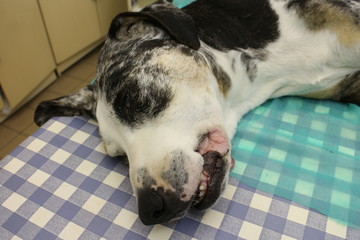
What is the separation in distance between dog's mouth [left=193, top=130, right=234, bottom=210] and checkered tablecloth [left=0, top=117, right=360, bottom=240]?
12 centimetres

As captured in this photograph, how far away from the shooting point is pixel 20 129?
12.9 feet

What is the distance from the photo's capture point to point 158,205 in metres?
1.40

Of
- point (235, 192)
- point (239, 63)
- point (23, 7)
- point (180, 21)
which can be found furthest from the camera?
point (23, 7)

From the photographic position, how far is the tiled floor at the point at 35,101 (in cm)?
381

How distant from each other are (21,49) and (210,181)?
3246 millimetres

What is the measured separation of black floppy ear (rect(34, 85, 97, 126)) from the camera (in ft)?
7.07

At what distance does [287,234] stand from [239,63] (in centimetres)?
95

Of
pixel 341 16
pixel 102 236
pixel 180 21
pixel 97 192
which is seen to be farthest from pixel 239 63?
pixel 102 236

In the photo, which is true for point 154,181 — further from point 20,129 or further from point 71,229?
point 20,129

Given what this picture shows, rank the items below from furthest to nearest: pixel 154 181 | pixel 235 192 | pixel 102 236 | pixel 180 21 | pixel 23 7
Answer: pixel 23 7, pixel 180 21, pixel 235 192, pixel 102 236, pixel 154 181

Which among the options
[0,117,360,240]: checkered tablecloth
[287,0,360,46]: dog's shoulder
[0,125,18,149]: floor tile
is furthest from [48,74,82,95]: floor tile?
[287,0,360,46]: dog's shoulder

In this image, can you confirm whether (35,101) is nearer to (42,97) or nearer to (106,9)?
(42,97)

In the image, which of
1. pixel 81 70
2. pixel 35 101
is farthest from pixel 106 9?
pixel 35 101

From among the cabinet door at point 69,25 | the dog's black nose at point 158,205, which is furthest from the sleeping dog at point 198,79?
the cabinet door at point 69,25
